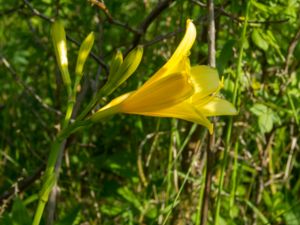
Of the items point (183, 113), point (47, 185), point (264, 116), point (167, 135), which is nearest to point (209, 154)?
point (264, 116)

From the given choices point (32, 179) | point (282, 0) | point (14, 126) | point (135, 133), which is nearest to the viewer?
point (282, 0)

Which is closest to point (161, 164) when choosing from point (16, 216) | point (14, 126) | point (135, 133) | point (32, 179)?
point (135, 133)

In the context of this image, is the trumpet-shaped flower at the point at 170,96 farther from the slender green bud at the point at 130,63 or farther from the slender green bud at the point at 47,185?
the slender green bud at the point at 47,185

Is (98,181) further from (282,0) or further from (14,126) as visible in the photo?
(282,0)

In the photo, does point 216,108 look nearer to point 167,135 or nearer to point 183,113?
point 183,113

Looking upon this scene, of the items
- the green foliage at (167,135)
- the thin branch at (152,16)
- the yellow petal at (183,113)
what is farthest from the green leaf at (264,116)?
the yellow petal at (183,113)

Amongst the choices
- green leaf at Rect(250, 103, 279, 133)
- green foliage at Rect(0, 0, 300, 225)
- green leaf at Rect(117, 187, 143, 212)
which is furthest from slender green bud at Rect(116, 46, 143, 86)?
green leaf at Rect(117, 187, 143, 212)
